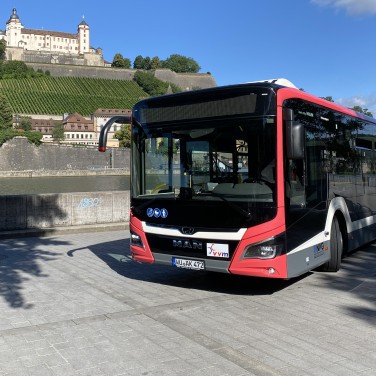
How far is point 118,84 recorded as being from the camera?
153 meters

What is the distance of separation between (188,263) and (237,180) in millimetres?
1277

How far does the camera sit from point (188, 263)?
656cm

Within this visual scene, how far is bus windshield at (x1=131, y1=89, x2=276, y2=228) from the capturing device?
598cm

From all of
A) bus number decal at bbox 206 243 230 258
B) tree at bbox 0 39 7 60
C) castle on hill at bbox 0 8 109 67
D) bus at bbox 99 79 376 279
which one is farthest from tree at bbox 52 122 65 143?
bus number decal at bbox 206 243 230 258

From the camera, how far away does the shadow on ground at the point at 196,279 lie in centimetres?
721

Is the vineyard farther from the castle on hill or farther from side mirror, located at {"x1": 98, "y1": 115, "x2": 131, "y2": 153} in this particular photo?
side mirror, located at {"x1": 98, "y1": 115, "x2": 131, "y2": 153}

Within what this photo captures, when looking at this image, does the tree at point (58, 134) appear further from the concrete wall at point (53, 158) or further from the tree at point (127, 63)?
the tree at point (127, 63)

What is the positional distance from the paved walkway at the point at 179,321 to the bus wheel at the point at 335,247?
182 mm

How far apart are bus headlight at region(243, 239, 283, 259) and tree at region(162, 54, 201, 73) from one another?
18497cm

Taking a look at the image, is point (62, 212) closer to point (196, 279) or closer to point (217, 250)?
point (196, 279)

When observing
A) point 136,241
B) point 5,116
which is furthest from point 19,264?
point 5,116

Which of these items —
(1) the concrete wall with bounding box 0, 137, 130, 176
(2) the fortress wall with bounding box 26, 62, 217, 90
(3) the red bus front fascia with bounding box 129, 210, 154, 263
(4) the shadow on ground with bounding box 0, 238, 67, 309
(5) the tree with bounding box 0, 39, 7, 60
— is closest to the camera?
(4) the shadow on ground with bounding box 0, 238, 67, 309

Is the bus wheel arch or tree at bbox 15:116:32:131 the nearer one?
the bus wheel arch

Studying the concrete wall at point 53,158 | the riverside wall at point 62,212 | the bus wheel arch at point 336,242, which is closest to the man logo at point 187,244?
the bus wheel arch at point 336,242
